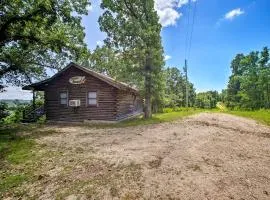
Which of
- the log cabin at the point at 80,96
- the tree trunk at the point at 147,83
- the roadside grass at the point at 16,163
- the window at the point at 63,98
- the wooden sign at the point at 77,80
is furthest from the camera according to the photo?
the tree trunk at the point at 147,83

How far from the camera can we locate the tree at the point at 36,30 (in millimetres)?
14820

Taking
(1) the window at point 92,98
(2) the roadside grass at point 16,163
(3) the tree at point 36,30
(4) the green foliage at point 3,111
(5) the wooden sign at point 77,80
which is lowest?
(2) the roadside grass at point 16,163

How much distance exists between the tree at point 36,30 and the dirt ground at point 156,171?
9.16 metres

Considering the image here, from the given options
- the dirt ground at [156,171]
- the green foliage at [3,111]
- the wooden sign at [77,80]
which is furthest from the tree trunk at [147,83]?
the dirt ground at [156,171]

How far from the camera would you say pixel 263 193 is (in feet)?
16.2

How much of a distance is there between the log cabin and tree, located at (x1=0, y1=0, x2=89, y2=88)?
7.62 ft

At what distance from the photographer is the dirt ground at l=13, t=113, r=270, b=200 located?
16.8ft

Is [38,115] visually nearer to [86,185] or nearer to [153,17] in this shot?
[153,17]

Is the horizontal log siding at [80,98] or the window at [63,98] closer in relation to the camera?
the horizontal log siding at [80,98]

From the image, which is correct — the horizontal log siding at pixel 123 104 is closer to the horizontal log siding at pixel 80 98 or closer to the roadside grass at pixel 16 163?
Answer: the horizontal log siding at pixel 80 98

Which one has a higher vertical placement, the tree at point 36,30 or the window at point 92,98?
the tree at point 36,30

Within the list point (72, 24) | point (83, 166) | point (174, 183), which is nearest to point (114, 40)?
point (72, 24)

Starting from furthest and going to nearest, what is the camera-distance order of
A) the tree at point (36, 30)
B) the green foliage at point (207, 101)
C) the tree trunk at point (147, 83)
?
the green foliage at point (207, 101)
the tree trunk at point (147, 83)
the tree at point (36, 30)

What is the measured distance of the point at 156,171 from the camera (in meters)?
6.26
